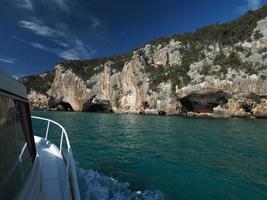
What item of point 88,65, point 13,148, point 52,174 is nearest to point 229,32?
point 88,65

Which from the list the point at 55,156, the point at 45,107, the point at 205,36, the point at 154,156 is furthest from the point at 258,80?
the point at 45,107

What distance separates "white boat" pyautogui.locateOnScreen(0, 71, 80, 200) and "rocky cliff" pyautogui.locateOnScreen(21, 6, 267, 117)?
48.8 m

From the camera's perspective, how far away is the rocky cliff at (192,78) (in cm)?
5022

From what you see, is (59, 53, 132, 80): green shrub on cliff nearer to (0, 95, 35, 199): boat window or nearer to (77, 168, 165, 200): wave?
(77, 168, 165, 200): wave

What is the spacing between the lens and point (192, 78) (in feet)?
190

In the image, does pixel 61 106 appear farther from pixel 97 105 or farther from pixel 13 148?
pixel 13 148

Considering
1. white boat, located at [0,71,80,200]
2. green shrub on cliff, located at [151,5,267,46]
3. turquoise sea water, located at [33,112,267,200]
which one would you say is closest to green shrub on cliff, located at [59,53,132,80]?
green shrub on cliff, located at [151,5,267,46]

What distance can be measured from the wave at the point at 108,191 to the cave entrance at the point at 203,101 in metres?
47.4

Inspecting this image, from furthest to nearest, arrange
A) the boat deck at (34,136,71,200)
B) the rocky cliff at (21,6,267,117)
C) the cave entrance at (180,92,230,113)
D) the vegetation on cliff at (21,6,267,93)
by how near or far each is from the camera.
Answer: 1. the vegetation on cliff at (21,6,267,93)
2. the cave entrance at (180,92,230,113)
3. the rocky cliff at (21,6,267,117)
4. the boat deck at (34,136,71,200)

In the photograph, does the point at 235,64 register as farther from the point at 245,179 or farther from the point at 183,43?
the point at 245,179

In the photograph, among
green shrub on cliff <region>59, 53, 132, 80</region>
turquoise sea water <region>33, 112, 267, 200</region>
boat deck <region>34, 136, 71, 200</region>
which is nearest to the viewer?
boat deck <region>34, 136, 71, 200</region>

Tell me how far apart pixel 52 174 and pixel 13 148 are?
189 centimetres

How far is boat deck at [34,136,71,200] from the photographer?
4242mm

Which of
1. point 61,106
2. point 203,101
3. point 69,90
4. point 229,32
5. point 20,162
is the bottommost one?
point 20,162
